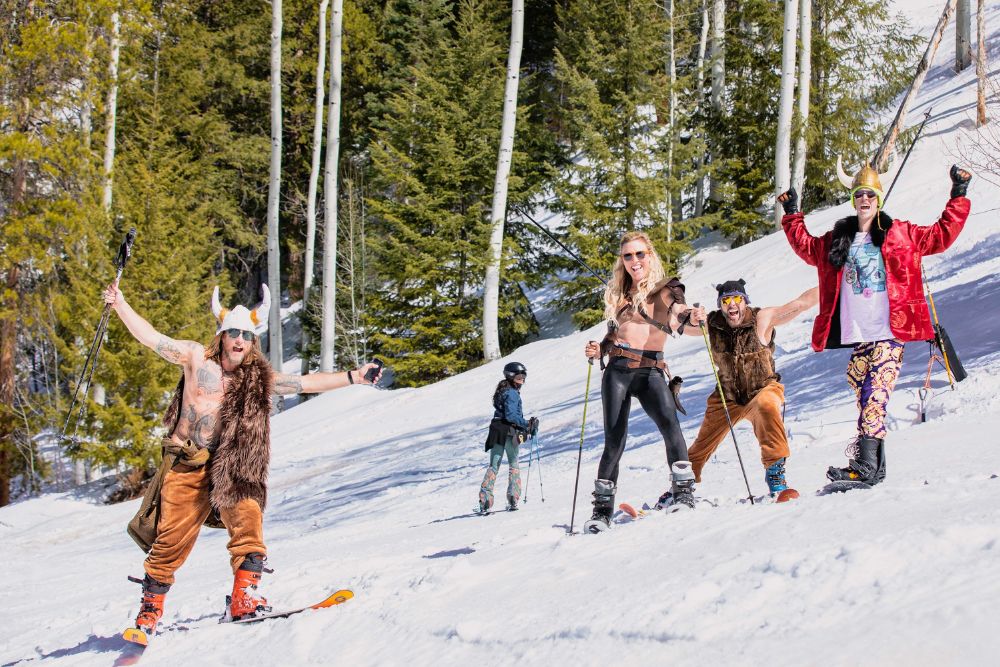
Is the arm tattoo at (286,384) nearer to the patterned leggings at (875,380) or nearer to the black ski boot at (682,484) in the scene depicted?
the black ski boot at (682,484)

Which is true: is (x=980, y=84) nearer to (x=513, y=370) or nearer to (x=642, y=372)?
(x=513, y=370)

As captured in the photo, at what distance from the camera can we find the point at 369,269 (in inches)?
1111

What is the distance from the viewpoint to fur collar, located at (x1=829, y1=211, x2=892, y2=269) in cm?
528

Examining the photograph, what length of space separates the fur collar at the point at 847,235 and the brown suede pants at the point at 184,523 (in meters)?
3.55

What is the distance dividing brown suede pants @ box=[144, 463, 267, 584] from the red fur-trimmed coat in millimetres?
3365

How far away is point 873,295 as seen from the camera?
525 cm

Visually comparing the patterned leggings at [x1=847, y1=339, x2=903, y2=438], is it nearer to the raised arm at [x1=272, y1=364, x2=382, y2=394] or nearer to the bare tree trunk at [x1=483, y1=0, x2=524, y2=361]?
the raised arm at [x1=272, y1=364, x2=382, y2=394]

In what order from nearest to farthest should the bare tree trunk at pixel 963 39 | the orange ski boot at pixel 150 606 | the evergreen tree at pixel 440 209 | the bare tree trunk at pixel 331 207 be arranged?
1. the orange ski boot at pixel 150 606
2. the bare tree trunk at pixel 331 207
3. the evergreen tree at pixel 440 209
4. the bare tree trunk at pixel 963 39

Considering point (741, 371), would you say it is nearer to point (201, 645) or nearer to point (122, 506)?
point (201, 645)

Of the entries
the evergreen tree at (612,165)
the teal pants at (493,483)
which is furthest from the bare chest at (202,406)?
the evergreen tree at (612,165)

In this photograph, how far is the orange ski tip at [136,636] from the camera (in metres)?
4.98

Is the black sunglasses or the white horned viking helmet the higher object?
the white horned viking helmet

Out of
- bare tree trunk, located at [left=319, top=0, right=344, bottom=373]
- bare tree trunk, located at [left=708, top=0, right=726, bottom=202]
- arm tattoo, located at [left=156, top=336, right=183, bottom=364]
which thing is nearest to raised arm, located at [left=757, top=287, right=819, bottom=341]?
arm tattoo, located at [left=156, top=336, right=183, bottom=364]

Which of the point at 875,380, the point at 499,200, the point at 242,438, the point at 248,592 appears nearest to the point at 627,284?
the point at 875,380
